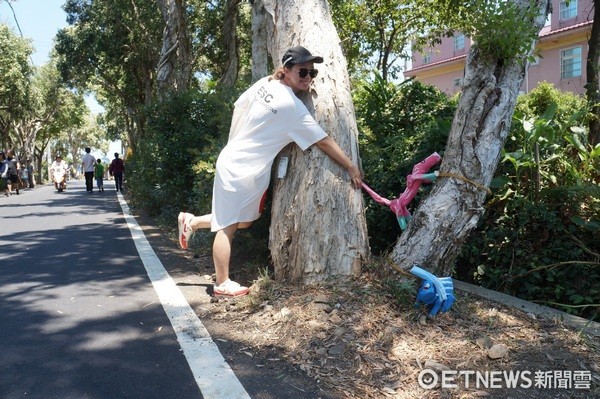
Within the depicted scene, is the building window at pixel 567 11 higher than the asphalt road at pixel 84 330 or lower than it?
higher

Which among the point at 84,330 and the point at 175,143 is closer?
the point at 84,330

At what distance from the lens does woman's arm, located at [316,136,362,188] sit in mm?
3820

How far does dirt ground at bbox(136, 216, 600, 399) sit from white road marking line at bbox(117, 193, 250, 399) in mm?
96

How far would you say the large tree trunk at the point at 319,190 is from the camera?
381 cm

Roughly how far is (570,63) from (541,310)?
29.5 meters

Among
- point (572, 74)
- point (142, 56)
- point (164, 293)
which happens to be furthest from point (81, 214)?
point (572, 74)

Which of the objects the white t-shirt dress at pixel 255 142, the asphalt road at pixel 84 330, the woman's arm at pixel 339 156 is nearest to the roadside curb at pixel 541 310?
the woman's arm at pixel 339 156

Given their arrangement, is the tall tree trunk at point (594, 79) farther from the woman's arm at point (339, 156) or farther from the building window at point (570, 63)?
the building window at point (570, 63)

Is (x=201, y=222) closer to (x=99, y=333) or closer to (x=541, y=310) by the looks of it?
(x=99, y=333)

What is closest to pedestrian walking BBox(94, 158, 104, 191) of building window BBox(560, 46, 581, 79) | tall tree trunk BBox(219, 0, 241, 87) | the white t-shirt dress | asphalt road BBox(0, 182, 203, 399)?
tall tree trunk BBox(219, 0, 241, 87)

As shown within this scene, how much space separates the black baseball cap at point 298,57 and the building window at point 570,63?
29234 millimetres

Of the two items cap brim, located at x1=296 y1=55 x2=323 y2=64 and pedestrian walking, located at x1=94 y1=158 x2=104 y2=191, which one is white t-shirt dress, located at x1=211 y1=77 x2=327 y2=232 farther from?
pedestrian walking, located at x1=94 y1=158 x2=104 y2=191

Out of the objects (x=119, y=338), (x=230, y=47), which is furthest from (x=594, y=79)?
(x=230, y=47)

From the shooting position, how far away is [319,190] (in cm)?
387
